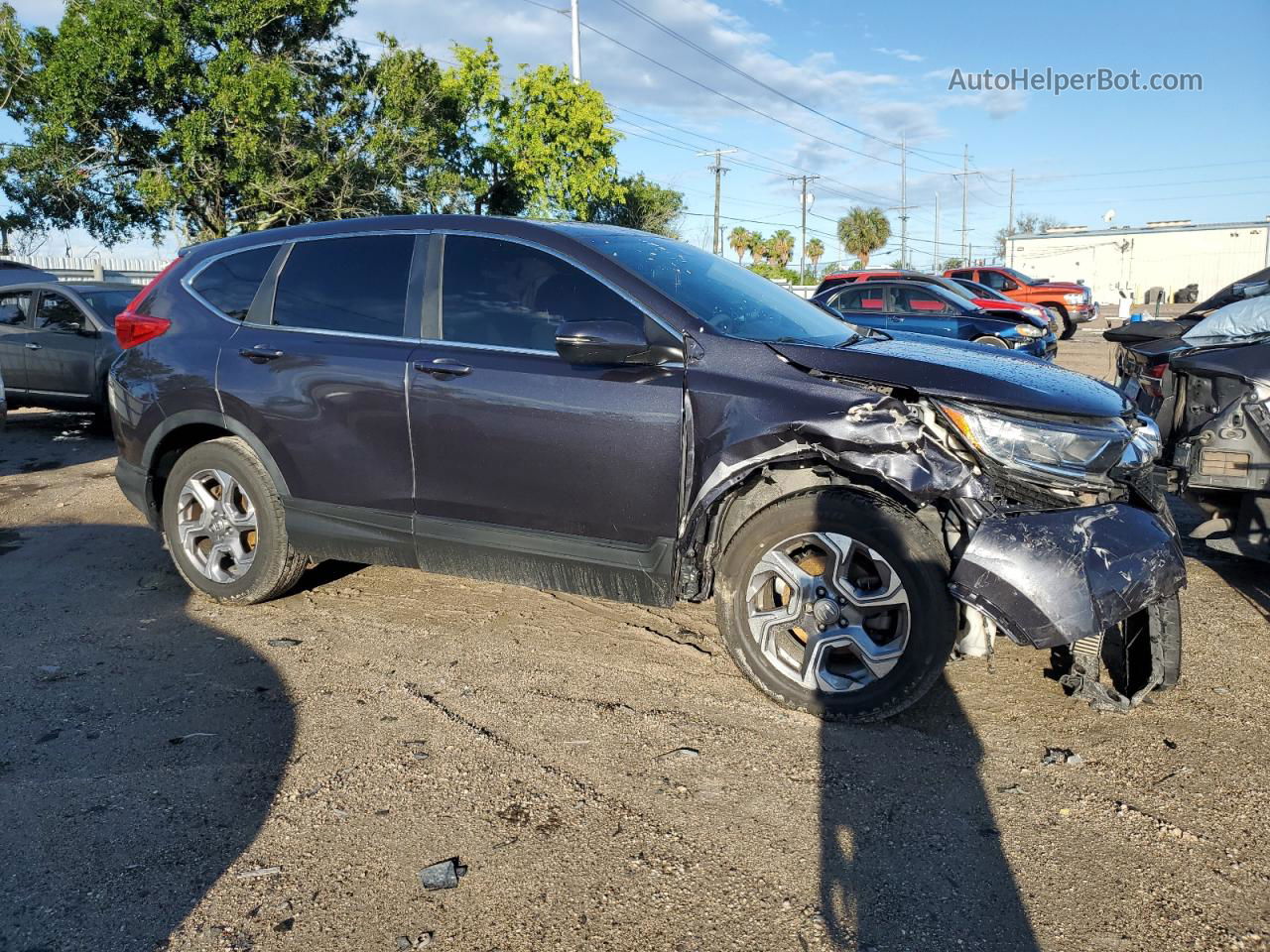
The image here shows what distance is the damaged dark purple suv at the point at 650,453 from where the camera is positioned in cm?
323

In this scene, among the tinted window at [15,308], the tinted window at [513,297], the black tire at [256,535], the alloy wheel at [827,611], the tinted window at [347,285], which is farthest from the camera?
the tinted window at [15,308]

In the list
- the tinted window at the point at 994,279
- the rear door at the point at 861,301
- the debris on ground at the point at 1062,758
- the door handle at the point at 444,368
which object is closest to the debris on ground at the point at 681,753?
the debris on ground at the point at 1062,758

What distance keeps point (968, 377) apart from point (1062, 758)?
4.49ft

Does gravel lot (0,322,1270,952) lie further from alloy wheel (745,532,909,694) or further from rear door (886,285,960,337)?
rear door (886,285,960,337)

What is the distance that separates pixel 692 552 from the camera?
3.60 m

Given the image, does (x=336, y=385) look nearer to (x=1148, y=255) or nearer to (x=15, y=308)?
(x=15, y=308)

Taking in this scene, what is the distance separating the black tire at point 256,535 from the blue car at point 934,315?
10034 millimetres

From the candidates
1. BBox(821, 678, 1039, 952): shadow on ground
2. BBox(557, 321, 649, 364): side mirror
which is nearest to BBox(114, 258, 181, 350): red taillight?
BBox(557, 321, 649, 364): side mirror

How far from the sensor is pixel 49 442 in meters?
10.0

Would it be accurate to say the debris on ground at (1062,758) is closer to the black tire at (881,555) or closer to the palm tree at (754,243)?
the black tire at (881,555)

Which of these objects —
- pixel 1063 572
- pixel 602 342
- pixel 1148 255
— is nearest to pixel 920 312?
pixel 602 342

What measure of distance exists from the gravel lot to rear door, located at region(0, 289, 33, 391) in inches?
277

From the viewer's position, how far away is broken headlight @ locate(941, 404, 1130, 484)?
322 cm

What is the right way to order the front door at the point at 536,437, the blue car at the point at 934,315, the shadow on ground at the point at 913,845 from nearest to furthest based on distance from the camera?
the shadow on ground at the point at 913,845
the front door at the point at 536,437
the blue car at the point at 934,315
